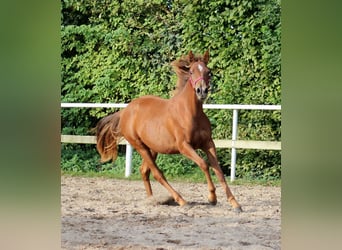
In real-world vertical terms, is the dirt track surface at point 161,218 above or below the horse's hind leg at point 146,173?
below

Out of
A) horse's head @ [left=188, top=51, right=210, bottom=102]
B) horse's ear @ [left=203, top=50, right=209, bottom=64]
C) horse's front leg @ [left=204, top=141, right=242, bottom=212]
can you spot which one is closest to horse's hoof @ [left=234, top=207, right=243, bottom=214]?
Result: horse's front leg @ [left=204, top=141, right=242, bottom=212]

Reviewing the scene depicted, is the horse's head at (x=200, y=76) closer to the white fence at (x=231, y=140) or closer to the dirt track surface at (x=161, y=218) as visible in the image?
the white fence at (x=231, y=140)

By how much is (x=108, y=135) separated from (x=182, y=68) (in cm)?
66

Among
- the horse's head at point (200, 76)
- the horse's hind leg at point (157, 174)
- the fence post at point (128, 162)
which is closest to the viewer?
the horse's head at point (200, 76)

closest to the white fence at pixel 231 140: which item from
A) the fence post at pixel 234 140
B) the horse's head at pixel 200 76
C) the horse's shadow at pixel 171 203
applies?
the fence post at pixel 234 140

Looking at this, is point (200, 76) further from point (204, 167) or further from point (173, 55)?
point (204, 167)

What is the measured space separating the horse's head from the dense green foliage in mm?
68

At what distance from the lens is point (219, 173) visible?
2795 mm

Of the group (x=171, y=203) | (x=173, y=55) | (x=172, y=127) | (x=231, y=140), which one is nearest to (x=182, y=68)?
(x=173, y=55)

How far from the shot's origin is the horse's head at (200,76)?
2.77 metres

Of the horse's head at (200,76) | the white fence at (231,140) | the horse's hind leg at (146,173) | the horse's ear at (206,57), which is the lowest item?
the horse's hind leg at (146,173)

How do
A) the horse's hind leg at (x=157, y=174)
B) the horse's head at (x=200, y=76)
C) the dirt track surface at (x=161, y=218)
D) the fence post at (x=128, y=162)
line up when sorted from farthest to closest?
the fence post at (x=128, y=162)
the horse's hind leg at (x=157, y=174)
the horse's head at (x=200, y=76)
the dirt track surface at (x=161, y=218)
